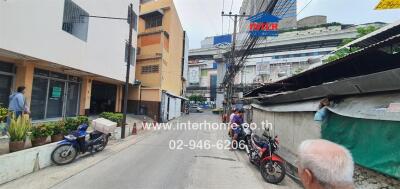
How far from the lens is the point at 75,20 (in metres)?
12.6

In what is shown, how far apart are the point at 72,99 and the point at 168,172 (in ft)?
36.7

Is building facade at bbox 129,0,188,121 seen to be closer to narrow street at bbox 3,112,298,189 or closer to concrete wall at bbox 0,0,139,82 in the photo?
concrete wall at bbox 0,0,139,82

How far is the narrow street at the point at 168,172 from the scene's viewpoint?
5934mm

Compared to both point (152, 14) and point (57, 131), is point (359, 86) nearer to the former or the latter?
point (57, 131)

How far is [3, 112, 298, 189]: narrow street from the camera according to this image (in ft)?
19.5

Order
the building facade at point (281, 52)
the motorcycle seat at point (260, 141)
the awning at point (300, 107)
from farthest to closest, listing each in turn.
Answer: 1. the building facade at point (281, 52)
2. the motorcycle seat at point (260, 141)
3. the awning at point (300, 107)

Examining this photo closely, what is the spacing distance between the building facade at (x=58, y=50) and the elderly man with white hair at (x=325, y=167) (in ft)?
31.4

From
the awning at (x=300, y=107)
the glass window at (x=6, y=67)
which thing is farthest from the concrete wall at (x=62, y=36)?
the awning at (x=300, y=107)

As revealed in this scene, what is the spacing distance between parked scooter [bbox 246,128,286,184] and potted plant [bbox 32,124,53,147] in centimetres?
631

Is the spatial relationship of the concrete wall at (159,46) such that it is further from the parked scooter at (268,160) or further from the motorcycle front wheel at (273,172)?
the motorcycle front wheel at (273,172)

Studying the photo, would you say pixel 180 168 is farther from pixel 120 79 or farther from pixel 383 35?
pixel 120 79

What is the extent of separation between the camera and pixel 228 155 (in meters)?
10.1

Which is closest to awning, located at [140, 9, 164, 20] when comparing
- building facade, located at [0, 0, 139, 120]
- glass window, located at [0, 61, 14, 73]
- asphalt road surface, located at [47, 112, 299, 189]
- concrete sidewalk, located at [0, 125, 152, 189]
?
building facade, located at [0, 0, 139, 120]

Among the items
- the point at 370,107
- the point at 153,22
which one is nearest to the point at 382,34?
the point at 370,107
